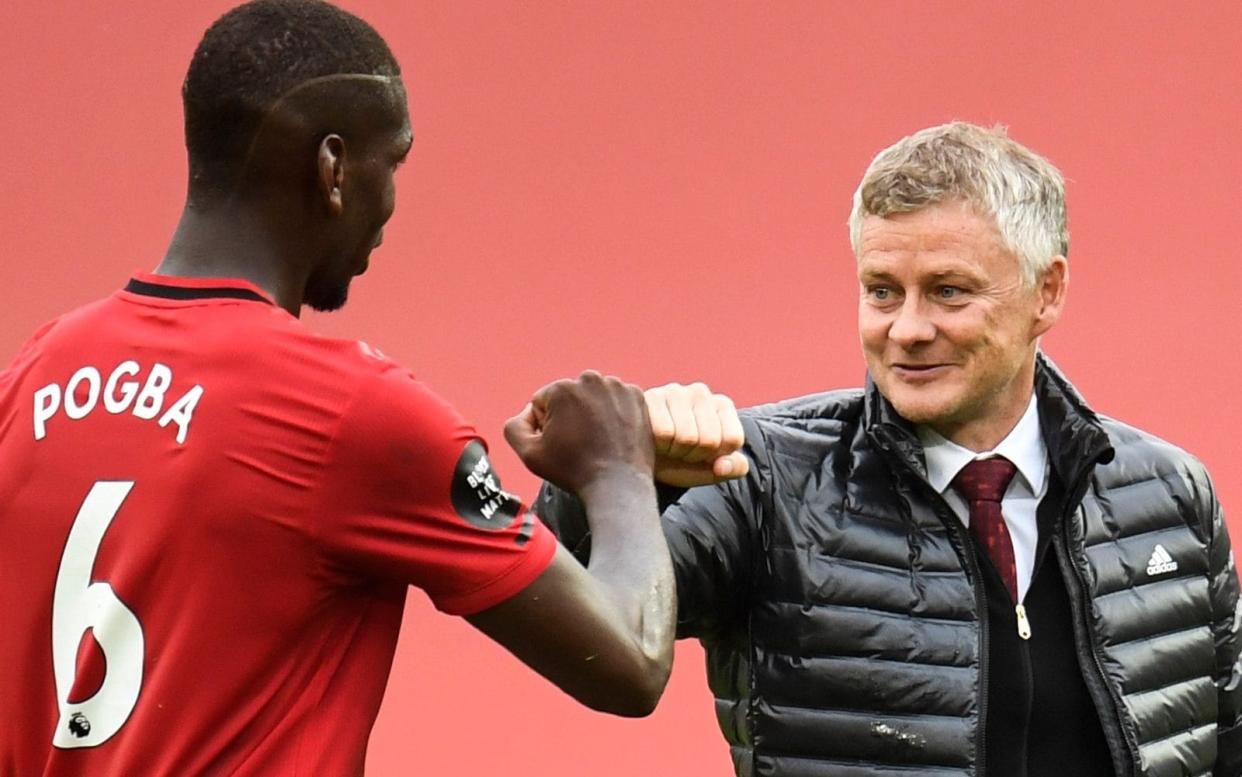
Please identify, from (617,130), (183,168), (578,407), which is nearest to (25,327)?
(183,168)

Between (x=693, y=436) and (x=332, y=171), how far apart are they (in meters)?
0.40

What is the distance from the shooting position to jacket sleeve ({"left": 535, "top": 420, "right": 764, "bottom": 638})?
179cm

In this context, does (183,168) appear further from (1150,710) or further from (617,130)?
(1150,710)

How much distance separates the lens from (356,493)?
4.03 feet

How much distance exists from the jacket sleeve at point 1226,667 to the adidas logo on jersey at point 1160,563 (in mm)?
67

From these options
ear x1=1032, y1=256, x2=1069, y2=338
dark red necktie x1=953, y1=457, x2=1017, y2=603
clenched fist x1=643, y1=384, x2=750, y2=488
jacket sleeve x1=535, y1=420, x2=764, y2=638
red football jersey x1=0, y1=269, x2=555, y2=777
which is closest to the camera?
red football jersey x1=0, y1=269, x2=555, y2=777

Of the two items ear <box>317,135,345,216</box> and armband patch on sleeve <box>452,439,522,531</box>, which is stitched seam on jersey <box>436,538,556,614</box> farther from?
ear <box>317,135,345,216</box>

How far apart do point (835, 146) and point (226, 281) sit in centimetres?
265

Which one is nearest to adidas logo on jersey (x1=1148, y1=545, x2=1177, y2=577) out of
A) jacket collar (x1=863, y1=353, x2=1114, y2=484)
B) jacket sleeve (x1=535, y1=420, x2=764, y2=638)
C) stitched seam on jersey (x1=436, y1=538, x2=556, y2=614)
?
jacket collar (x1=863, y1=353, x2=1114, y2=484)

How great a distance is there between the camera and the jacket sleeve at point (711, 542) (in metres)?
1.79

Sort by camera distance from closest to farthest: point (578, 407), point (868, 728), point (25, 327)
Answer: point (578, 407), point (868, 728), point (25, 327)

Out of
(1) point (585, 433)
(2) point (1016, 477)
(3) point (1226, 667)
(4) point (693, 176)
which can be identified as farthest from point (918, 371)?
(4) point (693, 176)

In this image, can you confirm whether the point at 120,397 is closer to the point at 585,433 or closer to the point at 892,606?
the point at 585,433

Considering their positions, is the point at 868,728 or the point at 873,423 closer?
the point at 868,728
